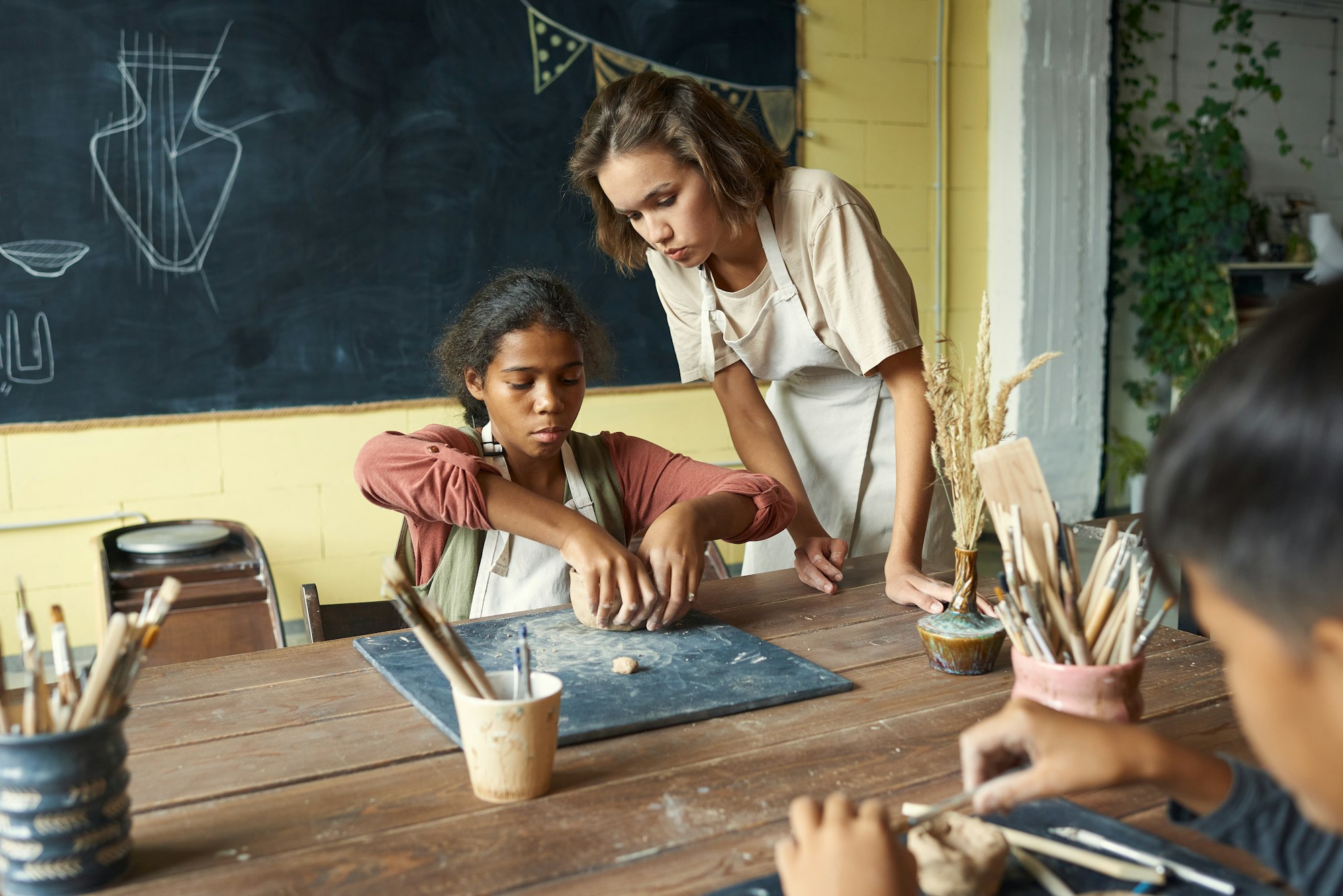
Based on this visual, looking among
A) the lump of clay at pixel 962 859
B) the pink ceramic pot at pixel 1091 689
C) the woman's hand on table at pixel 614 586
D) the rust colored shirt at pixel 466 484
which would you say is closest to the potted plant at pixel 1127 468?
the rust colored shirt at pixel 466 484

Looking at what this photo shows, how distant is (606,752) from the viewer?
112 centimetres

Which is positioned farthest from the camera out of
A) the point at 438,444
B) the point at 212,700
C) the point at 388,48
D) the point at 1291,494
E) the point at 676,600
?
the point at 388,48

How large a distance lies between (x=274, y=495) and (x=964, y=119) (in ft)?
10.3

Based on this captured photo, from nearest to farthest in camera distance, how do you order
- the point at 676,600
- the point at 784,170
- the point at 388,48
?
the point at 676,600
the point at 784,170
the point at 388,48

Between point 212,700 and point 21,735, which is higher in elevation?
point 21,735

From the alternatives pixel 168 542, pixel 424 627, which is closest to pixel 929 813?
pixel 424 627

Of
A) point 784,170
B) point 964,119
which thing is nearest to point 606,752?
point 784,170

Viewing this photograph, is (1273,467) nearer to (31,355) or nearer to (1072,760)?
(1072,760)

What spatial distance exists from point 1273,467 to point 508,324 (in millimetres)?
1531

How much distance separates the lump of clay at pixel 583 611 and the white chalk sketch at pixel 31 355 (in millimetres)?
2380

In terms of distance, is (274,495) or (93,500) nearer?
(93,500)

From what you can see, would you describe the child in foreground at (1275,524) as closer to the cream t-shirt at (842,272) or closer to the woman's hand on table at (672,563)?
the woman's hand on table at (672,563)

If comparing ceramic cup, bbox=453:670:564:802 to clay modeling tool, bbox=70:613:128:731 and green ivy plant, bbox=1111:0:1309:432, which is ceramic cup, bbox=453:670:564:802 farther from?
green ivy plant, bbox=1111:0:1309:432

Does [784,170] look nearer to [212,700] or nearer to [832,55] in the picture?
[212,700]
